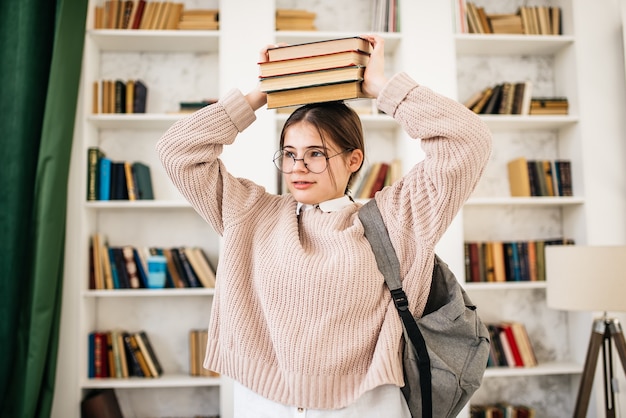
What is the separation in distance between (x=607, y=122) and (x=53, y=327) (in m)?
3.15

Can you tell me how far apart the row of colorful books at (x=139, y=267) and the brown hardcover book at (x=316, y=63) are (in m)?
1.80

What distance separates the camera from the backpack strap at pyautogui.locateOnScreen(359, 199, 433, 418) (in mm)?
1185

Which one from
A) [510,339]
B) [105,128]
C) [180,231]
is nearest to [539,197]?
[510,339]

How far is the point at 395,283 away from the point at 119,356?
2.13 meters

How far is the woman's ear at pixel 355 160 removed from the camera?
1.37m

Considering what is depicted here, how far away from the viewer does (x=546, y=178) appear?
3.11m

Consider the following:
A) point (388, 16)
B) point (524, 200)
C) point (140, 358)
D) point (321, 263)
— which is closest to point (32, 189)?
point (140, 358)

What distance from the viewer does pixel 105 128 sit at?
10.3ft

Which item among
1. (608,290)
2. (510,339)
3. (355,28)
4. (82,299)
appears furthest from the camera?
(355,28)

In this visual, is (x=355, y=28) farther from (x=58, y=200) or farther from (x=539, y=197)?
(x=58, y=200)

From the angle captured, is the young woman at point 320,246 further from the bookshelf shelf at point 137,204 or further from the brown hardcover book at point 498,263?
the brown hardcover book at point 498,263

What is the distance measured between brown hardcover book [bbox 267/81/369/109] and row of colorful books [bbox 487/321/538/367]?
2.16 m

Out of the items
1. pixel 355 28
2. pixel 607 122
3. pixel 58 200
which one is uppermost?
pixel 355 28

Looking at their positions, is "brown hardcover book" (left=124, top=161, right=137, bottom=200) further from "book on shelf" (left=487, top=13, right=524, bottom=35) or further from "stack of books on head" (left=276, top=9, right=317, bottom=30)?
"book on shelf" (left=487, top=13, right=524, bottom=35)
